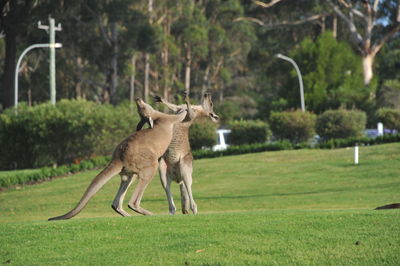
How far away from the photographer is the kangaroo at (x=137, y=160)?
12297mm

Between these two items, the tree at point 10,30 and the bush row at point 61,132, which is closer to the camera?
the bush row at point 61,132

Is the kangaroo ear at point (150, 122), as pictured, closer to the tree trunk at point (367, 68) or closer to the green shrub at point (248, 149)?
the green shrub at point (248, 149)

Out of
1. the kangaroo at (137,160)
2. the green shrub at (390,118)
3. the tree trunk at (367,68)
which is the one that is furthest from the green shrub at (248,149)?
the kangaroo at (137,160)

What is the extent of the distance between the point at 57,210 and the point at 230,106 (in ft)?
171

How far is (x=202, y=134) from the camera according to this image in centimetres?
4169

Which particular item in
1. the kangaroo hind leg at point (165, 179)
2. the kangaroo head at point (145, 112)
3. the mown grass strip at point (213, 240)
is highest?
the kangaroo head at point (145, 112)

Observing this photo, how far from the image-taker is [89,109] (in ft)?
127

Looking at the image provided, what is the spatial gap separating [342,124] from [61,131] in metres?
15.1

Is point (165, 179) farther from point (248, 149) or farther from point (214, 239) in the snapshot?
point (248, 149)

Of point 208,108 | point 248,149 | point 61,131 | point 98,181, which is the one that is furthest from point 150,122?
point 248,149

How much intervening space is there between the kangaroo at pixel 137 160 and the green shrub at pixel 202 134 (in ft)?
92.3


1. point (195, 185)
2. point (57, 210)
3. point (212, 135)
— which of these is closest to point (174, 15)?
point (212, 135)

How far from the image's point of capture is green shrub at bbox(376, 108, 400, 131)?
45844mm

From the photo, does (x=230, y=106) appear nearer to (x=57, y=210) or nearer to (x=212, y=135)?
(x=212, y=135)
